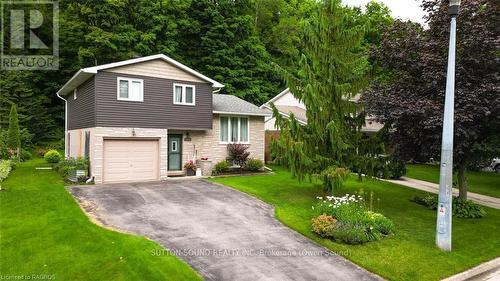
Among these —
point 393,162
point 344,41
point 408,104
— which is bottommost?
point 393,162

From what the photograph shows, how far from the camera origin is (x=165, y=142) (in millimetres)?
18531

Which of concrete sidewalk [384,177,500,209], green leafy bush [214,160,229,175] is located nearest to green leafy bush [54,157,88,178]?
green leafy bush [214,160,229,175]

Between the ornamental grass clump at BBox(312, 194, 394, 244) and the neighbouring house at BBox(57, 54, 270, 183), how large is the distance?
10130mm

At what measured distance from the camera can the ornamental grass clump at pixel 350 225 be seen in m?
10.0

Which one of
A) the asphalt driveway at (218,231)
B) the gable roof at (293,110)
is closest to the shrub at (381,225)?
the asphalt driveway at (218,231)

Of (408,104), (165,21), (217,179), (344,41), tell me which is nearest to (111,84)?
(217,179)

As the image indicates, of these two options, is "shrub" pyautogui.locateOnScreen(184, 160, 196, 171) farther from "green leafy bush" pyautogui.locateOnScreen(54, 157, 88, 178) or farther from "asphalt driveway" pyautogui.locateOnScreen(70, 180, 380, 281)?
"green leafy bush" pyautogui.locateOnScreen(54, 157, 88, 178)

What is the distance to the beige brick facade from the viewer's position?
16.5 m

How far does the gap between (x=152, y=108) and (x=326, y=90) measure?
907cm

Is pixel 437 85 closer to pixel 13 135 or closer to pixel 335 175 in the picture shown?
pixel 335 175

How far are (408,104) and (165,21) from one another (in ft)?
102

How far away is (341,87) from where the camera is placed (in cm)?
1364

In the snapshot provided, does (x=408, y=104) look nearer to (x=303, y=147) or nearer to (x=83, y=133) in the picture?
(x=303, y=147)

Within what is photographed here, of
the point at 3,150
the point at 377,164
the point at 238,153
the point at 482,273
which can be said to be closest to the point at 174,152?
the point at 238,153
